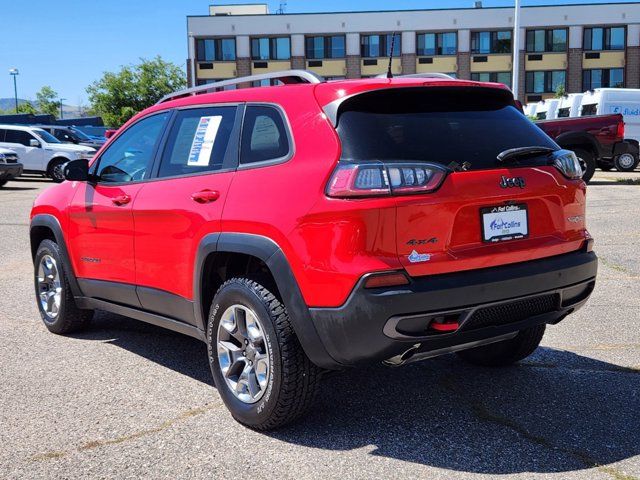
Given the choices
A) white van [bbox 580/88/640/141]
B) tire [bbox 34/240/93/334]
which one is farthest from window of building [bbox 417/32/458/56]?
tire [bbox 34/240/93/334]

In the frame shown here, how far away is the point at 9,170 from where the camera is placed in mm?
21297

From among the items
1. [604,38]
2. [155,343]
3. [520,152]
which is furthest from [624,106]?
[604,38]

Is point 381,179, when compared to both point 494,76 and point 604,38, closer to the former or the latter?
point 494,76

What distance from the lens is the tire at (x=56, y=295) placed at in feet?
17.9

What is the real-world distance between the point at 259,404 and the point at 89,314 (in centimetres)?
251

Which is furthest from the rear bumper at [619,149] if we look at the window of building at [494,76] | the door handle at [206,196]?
the window of building at [494,76]

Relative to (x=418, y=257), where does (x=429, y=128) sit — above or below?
above

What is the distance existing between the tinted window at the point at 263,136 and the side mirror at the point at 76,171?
1681 millimetres

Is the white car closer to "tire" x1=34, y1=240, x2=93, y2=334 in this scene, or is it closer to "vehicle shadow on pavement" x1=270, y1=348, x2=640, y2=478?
"tire" x1=34, y1=240, x2=93, y2=334

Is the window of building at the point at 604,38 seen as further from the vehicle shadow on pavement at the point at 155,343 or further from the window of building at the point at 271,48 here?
the vehicle shadow on pavement at the point at 155,343

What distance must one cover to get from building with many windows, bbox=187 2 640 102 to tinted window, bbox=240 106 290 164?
50266mm

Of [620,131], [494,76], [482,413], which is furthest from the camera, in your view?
[494,76]

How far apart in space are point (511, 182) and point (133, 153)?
2.59 metres

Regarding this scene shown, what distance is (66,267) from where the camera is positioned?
5.38 metres
